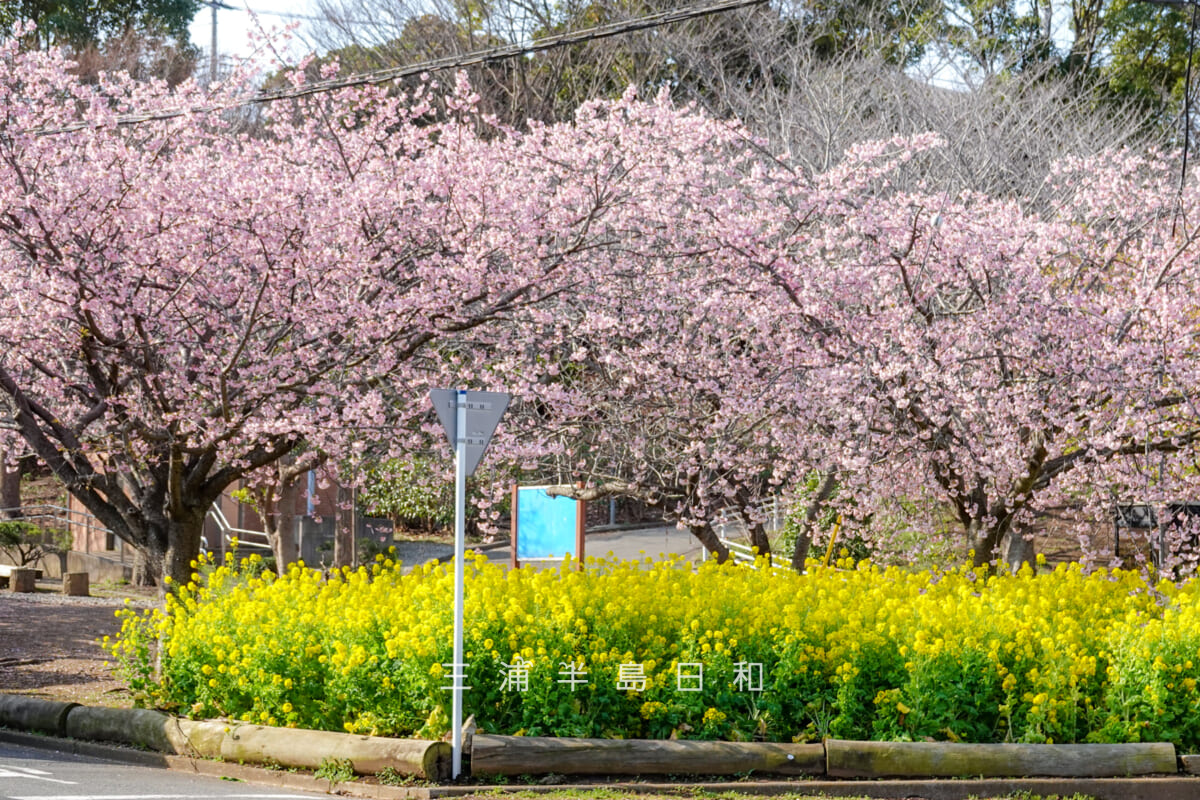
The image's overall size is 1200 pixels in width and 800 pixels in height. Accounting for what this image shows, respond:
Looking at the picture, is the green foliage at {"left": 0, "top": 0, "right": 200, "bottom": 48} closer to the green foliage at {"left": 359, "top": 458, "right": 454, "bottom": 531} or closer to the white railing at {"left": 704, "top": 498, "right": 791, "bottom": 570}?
the green foliage at {"left": 359, "top": 458, "right": 454, "bottom": 531}

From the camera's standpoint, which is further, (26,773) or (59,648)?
(59,648)

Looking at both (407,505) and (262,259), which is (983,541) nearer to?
(262,259)

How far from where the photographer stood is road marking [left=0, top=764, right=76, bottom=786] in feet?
26.3

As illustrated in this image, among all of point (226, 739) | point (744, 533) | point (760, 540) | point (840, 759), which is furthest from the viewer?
point (744, 533)

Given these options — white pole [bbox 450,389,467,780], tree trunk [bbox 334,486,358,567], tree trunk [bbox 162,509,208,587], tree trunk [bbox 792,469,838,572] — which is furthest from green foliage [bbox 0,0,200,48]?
white pole [bbox 450,389,467,780]

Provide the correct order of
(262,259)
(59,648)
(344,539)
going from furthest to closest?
(344,539), (59,648), (262,259)

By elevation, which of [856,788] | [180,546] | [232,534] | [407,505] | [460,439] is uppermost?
[407,505]

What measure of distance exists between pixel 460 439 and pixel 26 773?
3.69m

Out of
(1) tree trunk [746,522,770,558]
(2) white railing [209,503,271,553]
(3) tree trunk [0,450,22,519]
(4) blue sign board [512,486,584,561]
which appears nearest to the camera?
(4) blue sign board [512,486,584,561]

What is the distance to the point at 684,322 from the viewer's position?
11.6 m

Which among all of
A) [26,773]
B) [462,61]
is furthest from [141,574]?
[462,61]

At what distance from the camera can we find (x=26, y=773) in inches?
327

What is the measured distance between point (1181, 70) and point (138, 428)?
25.6m

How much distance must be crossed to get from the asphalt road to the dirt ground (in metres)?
1.50
